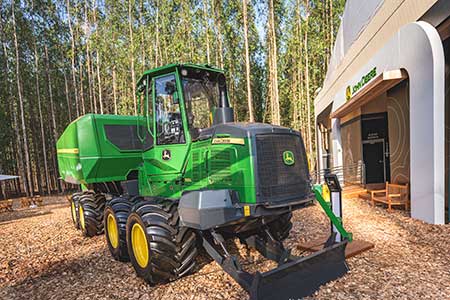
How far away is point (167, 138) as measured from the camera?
4273 mm

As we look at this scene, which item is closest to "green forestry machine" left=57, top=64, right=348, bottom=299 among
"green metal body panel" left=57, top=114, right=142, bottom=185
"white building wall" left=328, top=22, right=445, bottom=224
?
"green metal body panel" left=57, top=114, right=142, bottom=185

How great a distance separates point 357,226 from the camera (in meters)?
6.12

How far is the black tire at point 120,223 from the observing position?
4.57 meters

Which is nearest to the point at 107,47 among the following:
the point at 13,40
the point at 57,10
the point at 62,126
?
the point at 57,10

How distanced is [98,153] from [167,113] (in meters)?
2.37

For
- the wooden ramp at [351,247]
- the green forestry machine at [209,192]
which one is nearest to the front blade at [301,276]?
the green forestry machine at [209,192]

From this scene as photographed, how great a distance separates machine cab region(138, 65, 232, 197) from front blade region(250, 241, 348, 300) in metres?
1.75

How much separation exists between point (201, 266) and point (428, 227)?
14.6ft

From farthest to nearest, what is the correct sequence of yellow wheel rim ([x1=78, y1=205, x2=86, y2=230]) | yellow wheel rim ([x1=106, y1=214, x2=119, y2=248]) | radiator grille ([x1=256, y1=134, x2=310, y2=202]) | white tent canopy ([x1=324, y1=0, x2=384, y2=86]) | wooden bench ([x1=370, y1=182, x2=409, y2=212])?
white tent canopy ([x1=324, y1=0, x2=384, y2=86])
wooden bench ([x1=370, y1=182, x2=409, y2=212])
yellow wheel rim ([x1=78, y1=205, x2=86, y2=230])
yellow wheel rim ([x1=106, y1=214, x2=119, y2=248])
radiator grille ([x1=256, y1=134, x2=310, y2=202])

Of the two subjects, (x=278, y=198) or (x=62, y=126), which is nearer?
(x=278, y=198)

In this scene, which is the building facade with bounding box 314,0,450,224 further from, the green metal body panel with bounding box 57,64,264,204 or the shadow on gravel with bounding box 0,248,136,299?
the shadow on gravel with bounding box 0,248,136,299

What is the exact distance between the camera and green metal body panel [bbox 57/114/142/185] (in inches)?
233

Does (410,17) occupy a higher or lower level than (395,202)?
higher

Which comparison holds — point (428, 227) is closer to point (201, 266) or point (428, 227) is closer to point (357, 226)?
point (357, 226)
